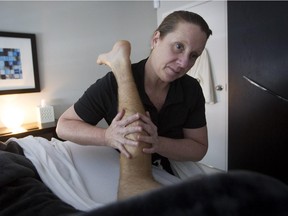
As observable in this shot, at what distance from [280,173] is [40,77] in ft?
7.30

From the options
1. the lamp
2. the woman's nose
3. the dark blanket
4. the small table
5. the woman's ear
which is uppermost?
the woman's ear

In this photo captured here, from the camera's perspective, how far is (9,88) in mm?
2023

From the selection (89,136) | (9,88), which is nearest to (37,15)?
(9,88)

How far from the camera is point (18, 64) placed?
2.05 metres

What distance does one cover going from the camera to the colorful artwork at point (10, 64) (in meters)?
1.97

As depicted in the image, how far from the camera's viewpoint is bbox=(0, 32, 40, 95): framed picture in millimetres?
1977

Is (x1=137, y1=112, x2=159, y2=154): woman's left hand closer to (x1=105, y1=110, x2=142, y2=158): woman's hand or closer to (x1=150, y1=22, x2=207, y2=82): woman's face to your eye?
(x1=105, y1=110, x2=142, y2=158): woman's hand

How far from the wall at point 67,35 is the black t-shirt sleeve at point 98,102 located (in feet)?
4.98

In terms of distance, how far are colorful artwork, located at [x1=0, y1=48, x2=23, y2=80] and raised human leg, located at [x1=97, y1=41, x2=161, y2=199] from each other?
151 centimetres

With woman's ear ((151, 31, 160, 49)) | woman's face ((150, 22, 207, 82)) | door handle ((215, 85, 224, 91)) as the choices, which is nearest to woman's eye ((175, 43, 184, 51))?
woman's face ((150, 22, 207, 82))

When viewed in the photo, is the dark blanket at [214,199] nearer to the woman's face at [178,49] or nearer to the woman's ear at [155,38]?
the woman's face at [178,49]

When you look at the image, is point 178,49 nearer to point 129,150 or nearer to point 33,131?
point 129,150

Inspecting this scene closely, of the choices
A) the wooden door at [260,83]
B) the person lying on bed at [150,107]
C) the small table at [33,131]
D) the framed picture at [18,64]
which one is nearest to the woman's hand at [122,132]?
the person lying on bed at [150,107]

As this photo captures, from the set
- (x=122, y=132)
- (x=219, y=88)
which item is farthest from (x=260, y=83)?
(x=122, y=132)
